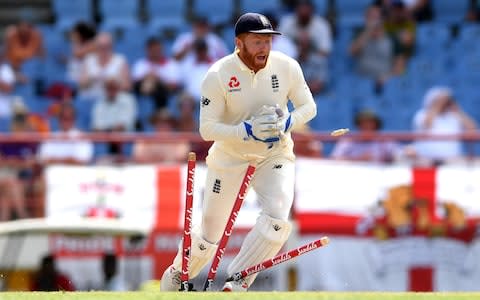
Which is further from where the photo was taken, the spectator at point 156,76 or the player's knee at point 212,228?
the spectator at point 156,76

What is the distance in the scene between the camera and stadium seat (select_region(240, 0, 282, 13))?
18656mm

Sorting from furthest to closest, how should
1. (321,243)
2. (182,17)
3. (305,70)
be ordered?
(182,17) → (305,70) → (321,243)

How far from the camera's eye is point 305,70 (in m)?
17.7

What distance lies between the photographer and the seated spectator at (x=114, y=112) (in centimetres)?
1709

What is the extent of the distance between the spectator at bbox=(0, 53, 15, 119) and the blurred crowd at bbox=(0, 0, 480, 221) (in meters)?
A: 0.01

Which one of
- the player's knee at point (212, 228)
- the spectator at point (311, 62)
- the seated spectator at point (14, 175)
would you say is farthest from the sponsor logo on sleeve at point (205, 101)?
the spectator at point (311, 62)

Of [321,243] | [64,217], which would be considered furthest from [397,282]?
[321,243]

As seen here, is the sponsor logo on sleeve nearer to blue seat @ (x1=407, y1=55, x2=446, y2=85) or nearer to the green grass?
the green grass

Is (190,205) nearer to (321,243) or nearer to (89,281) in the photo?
(321,243)

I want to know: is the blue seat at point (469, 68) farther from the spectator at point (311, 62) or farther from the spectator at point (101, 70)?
the spectator at point (101, 70)

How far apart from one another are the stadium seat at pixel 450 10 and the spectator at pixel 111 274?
20.3 feet

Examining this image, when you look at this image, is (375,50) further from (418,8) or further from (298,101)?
(298,101)

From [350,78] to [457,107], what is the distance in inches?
76.0

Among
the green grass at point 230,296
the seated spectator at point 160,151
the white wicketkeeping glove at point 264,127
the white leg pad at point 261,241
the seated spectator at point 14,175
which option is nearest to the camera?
the green grass at point 230,296
